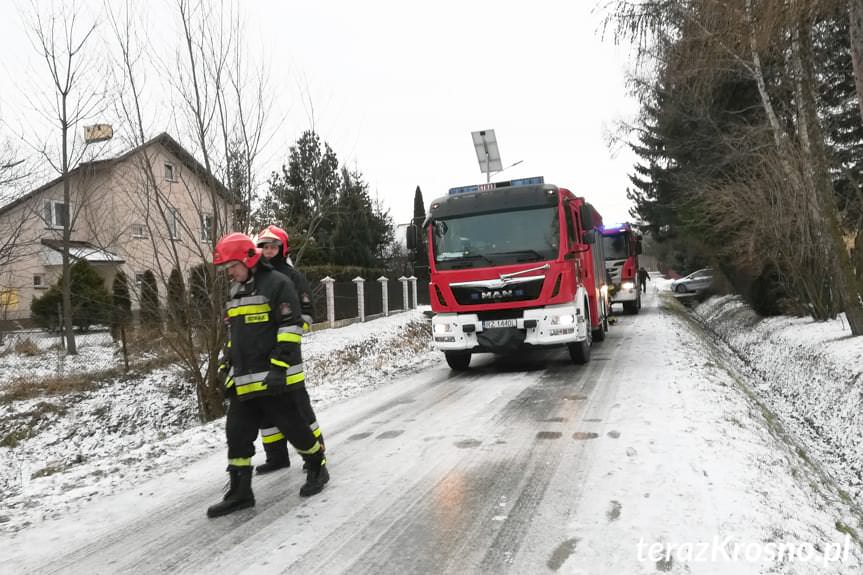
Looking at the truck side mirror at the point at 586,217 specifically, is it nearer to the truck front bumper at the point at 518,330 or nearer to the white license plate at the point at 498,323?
the truck front bumper at the point at 518,330

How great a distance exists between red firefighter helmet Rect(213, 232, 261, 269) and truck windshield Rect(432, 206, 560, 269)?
226 inches

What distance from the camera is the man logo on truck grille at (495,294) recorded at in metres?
9.47

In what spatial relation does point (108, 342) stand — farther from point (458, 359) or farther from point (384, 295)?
point (458, 359)

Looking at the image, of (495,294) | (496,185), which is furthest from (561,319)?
(496,185)

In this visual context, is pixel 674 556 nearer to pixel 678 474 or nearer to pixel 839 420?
pixel 678 474

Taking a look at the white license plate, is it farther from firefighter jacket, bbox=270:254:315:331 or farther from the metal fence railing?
the metal fence railing

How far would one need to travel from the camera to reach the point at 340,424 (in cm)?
713

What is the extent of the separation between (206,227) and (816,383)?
996 centimetres

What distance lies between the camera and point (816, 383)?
9820 millimetres

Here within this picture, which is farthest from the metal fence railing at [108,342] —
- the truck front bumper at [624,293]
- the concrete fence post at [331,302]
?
the truck front bumper at [624,293]

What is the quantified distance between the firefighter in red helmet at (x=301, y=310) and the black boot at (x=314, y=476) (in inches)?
6.0

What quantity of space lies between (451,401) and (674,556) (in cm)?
486

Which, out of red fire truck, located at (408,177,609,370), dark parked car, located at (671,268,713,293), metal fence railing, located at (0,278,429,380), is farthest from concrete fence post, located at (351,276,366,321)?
dark parked car, located at (671,268,713,293)

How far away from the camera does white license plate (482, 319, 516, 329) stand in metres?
9.46
